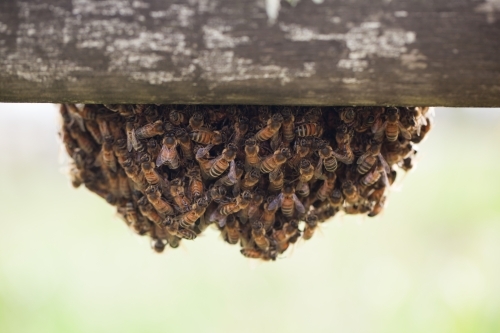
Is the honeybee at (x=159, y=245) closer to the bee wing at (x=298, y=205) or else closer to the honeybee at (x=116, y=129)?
the honeybee at (x=116, y=129)

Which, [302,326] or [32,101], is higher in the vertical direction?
[32,101]

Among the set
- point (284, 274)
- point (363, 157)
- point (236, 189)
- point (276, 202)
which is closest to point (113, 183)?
point (236, 189)

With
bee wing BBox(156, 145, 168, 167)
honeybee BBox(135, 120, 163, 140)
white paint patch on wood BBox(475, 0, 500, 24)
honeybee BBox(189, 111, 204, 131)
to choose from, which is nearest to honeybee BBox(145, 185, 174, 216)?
bee wing BBox(156, 145, 168, 167)

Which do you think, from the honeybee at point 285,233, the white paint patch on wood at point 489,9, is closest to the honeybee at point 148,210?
the honeybee at point 285,233

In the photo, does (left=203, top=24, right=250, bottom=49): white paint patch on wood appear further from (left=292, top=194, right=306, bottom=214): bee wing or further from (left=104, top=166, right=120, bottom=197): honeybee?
(left=104, top=166, right=120, bottom=197): honeybee

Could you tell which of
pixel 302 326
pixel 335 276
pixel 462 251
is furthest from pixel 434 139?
pixel 302 326

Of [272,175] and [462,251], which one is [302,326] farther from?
[272,175]
